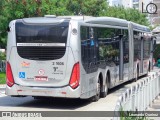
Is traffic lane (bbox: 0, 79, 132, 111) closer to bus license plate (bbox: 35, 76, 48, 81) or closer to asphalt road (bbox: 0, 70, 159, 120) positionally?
asphalt road (bbox: 0, 70, 159, 120)

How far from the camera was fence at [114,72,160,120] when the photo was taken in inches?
397

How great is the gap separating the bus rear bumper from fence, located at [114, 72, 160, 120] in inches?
82.4

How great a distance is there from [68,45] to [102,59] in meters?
3.26

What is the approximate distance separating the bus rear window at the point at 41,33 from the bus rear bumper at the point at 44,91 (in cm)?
154

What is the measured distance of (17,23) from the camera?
15070 millimetres

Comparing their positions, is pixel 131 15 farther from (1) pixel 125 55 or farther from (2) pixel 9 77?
(2) pixel 9 77

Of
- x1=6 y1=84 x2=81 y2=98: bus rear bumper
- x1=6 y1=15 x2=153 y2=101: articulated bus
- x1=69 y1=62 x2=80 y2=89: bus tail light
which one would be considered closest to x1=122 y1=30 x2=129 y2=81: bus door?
x1=6 y1=15 x2=153 y2=101: articulated bus

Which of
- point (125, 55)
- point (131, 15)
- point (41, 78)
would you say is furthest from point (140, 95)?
point (131, 15)

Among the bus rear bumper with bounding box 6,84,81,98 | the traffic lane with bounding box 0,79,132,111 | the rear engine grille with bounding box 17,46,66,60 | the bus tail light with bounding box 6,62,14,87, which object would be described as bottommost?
the traffic lane with bounding box 0,79,132,111

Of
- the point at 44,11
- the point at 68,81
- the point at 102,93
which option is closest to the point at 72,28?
the point at 68,81

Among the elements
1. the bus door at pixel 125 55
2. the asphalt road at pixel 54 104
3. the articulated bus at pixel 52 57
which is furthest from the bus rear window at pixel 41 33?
the bus door at pixel 125 55

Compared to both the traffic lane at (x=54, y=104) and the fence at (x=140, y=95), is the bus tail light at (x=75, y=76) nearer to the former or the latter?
the traffic lane at (x=54, y=104)

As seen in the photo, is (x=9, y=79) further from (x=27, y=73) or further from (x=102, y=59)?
(x=102, y=59)

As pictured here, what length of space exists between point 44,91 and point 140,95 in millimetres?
3207
